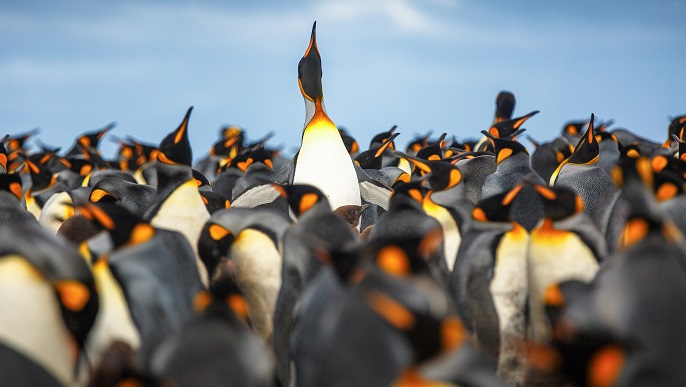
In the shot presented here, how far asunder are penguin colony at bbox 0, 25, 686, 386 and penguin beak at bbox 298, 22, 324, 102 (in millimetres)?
1874

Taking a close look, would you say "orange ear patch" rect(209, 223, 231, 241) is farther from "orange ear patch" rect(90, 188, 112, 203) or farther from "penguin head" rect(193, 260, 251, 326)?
"orange ear patch" rect(90, 188, 112, 203)

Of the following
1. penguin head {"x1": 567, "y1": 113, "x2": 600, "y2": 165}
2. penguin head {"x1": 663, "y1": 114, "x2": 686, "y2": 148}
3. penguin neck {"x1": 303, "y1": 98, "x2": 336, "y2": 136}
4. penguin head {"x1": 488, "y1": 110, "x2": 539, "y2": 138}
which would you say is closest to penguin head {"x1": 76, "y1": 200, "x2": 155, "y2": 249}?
penguin neck {"x1": 303, "y1": 98, "x2": 336, "y2": 136}

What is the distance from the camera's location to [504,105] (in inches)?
506

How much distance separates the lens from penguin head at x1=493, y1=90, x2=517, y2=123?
12.8 m

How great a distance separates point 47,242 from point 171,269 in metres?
0.49

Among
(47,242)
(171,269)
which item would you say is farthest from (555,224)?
(47,242)

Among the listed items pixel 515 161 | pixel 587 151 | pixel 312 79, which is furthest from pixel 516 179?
pixel 312 79

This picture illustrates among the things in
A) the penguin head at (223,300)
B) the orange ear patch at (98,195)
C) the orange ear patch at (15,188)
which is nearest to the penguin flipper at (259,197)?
the orange ear patch at (98,195)

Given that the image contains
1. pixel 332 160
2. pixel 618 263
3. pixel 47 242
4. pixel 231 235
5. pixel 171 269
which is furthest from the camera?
pixel 332 160

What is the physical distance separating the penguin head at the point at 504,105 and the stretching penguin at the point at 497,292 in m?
8.94

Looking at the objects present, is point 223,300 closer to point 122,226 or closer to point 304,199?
point 122,226

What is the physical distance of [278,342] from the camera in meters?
3.76

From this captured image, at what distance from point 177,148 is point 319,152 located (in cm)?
163

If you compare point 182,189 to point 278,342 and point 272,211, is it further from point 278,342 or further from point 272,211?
point 278,342
